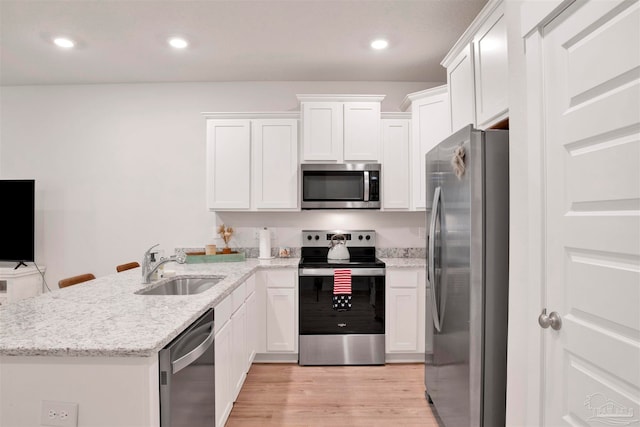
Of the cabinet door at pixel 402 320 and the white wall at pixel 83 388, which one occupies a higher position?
the white wall at pixel 83 388

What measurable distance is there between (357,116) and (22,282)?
3785 mm

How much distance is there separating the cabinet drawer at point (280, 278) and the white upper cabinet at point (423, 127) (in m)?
1.32

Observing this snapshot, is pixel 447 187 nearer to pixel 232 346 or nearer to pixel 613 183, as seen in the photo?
pixel 613 183

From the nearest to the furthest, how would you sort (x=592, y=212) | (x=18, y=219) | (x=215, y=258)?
(x=592, y=212), (x=215, y=258), (x=18, y=219)

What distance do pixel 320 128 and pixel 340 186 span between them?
575mm

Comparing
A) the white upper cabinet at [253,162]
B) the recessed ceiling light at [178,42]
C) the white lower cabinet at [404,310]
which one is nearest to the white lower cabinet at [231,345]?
the white upper cabinet at [253,162]

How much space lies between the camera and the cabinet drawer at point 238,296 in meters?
2.30

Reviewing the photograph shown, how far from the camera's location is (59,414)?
1.18m

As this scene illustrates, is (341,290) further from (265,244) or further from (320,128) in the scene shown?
(320,128)

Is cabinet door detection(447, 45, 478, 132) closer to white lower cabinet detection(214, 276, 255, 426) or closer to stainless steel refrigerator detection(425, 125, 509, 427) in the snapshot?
stainless steel refrigerator detection(425, 125, 509, 427)

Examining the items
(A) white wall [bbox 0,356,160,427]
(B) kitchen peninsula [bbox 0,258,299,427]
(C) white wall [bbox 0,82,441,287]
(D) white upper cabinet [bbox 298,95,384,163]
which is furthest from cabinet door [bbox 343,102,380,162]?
(A) white wall [bbox 0,356,160,427]

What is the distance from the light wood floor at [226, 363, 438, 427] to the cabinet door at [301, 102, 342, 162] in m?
1.91

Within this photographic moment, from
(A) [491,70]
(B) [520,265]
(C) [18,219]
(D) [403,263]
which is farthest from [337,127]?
(C) [18,219]

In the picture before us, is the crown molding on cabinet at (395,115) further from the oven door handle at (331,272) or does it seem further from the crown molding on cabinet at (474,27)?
the oven door handle at (331,272)
